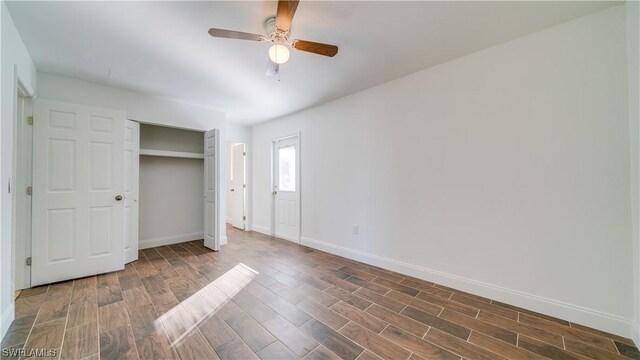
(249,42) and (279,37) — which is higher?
(249,42)

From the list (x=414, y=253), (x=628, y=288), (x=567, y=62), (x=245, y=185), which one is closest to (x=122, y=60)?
(x=245, y=185)

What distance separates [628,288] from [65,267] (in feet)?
18.1

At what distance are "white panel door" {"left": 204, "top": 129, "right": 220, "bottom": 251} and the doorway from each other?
1.34 meters

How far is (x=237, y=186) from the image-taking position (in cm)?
585

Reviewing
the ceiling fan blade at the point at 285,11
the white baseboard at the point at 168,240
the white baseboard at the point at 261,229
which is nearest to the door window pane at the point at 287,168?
the white baseboard at the point at 261,229

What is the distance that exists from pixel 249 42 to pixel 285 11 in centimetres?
83

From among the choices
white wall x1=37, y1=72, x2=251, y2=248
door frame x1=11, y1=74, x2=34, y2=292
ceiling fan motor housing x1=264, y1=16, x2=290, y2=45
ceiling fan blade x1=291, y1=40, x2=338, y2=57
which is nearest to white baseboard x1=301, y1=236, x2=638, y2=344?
ceiling fan blade x1=291, y1=40, x2=338, y2=57

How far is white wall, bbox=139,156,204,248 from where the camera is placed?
163 inches

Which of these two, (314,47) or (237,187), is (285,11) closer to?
(314,47)

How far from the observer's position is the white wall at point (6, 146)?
178 cm

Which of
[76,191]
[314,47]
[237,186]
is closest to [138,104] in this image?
[76,191]

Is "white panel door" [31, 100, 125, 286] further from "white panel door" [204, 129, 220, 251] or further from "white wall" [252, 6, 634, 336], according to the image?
"white wall" [252, 6, 634, 336]

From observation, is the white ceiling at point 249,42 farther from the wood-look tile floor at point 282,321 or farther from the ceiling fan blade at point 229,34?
the wood-look tile floor at point 282,321

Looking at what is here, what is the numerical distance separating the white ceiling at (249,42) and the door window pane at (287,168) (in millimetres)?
1619
